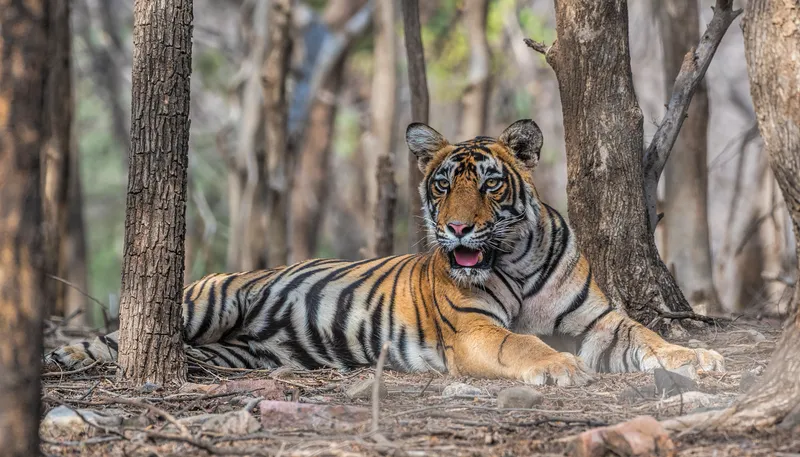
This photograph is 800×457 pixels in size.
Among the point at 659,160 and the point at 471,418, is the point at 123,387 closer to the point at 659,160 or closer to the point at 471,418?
the point at 471,418

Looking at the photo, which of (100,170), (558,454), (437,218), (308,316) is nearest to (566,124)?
(437,218)

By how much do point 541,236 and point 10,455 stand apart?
3.45 meters

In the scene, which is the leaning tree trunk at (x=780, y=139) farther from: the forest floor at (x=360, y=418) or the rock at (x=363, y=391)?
the rock at (x=363, y=391)

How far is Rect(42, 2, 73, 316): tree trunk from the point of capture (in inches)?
408

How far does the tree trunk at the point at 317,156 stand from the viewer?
18391 millimetres

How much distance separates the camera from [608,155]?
5.97 metres

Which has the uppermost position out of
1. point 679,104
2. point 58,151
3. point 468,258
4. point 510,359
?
point 58,151

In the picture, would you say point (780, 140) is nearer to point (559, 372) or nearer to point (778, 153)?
point (778, 153)

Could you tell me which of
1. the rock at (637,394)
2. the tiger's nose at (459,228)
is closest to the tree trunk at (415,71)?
the tiger's nose at (459,228)

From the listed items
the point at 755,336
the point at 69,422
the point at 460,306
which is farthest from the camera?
the point at 755,336

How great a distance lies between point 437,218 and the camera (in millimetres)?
5301

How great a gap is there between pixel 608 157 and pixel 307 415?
3.03 meters

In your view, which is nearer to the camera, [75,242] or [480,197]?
[480,197]

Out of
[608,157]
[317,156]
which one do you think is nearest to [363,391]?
[608,157]
